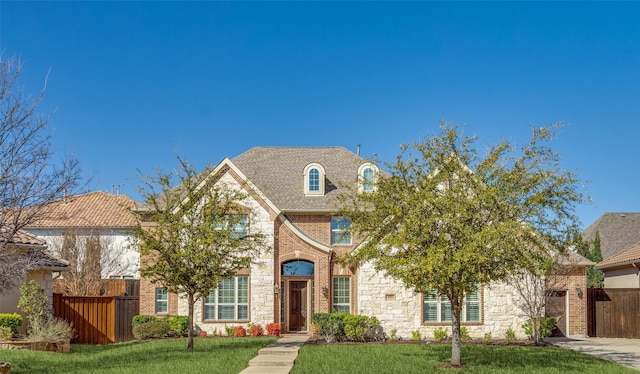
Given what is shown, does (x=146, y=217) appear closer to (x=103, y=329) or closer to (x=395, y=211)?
(x=103, y=329)

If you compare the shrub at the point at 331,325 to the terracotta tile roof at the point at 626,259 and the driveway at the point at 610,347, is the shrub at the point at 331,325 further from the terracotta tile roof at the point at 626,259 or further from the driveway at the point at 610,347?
the terracotta tile roof at the point at 626,259

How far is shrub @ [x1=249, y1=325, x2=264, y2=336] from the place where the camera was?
28.0 m

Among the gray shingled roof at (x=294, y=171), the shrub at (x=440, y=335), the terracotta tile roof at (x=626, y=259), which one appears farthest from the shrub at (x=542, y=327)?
the gray shingled roof at (x=294, y=171)

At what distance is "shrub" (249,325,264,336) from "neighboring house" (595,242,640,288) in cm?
1640

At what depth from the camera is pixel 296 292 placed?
2972cm

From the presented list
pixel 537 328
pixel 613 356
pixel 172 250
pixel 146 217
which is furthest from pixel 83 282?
pixel 613 356

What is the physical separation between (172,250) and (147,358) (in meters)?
3.53

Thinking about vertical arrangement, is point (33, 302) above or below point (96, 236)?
below

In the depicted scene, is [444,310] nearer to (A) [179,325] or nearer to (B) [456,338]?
(B) [456,338]

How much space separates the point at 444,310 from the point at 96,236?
21.5 metres

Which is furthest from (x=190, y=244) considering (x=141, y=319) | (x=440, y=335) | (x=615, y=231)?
(x=615, y=231)

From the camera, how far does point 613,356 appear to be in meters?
22.4

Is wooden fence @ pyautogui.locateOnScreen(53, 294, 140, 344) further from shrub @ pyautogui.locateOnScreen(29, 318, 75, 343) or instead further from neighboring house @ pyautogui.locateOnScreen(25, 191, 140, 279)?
neighboring house @ pyautogui.locateOnScreen(25, 191, 140, 279)

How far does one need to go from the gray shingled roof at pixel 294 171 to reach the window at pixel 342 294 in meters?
3.04
